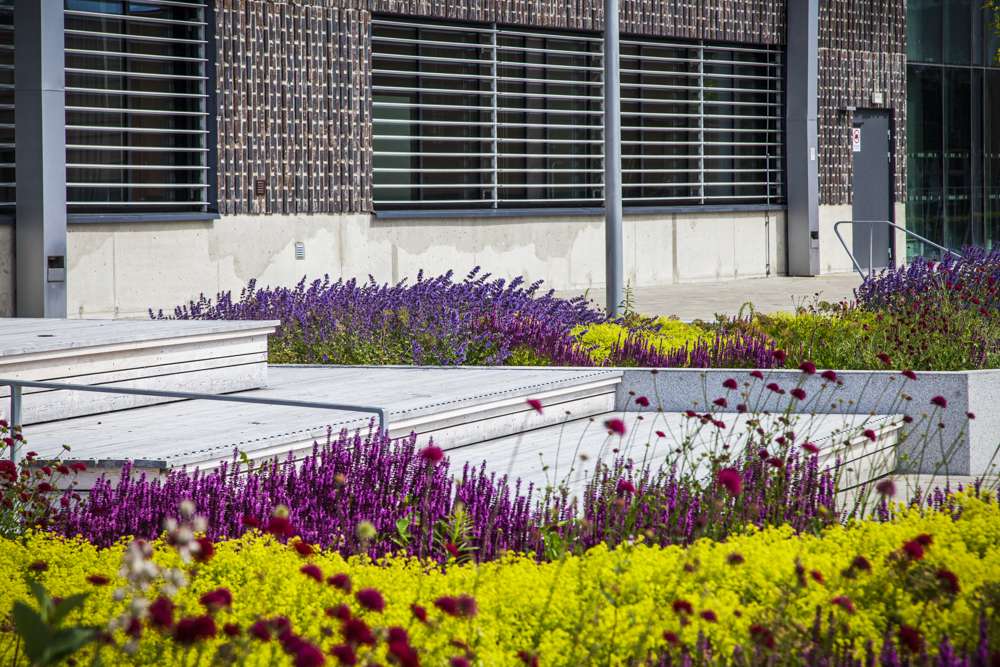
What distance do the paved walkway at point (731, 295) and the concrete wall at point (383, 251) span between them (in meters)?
0.45

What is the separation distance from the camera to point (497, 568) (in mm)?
3162

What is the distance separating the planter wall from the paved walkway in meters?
5.37

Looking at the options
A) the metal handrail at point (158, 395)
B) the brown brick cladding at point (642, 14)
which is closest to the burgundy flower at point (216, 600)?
the metal handrail at point (158, 395)

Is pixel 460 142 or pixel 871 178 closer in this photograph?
pixel 460 142

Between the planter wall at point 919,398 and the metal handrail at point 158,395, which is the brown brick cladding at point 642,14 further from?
the metal handrail at point 158,395

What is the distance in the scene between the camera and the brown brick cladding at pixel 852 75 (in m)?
20.1

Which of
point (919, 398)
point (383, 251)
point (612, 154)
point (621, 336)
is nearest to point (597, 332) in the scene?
point (621, 336)

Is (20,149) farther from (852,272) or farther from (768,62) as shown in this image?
(852,272)

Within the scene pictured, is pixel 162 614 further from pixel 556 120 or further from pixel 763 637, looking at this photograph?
pixel 556 120

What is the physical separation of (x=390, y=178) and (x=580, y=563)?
12818 mm

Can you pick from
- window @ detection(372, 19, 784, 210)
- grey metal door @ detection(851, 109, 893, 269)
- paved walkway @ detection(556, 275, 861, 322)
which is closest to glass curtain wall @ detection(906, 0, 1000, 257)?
grey metal door @ detection(851, 109, 893, 269)

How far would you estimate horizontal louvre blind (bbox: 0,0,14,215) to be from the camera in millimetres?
11812

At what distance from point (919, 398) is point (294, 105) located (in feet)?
30.6

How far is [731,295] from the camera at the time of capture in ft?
52.9
